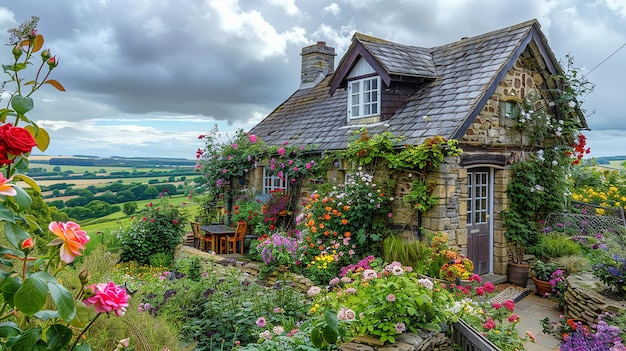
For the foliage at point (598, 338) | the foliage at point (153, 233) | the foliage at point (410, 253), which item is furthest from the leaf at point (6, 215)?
the foliage at point (153, 233)

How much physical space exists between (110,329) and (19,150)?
6.89 feet

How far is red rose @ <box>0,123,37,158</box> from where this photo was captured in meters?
1.82

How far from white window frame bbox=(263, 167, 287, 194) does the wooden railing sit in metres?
8.52

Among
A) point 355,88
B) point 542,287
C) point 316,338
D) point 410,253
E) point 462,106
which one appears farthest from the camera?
point 355,88

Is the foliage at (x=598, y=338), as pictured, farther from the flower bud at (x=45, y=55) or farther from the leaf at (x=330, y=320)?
the flower bud at (x=45, y=55)

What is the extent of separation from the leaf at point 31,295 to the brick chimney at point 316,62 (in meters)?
15.7

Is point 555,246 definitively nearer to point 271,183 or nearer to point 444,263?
point 444,263

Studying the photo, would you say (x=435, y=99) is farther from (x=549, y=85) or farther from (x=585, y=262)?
(x=585, y=262)

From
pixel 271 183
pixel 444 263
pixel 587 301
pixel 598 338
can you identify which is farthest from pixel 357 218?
pixel 598 338

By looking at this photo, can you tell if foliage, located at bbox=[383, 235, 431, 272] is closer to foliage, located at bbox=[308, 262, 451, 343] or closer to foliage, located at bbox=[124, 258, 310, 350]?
foliage, located at bbox=[124, 258, 310, 350]

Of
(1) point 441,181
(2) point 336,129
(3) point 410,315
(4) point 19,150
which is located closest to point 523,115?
(1) point 441,181

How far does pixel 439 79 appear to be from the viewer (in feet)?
36.0

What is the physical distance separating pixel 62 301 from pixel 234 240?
34.9ft

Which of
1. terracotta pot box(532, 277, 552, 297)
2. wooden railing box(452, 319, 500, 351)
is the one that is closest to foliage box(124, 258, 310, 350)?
wooden railing box(452, 319, 500, 351)
